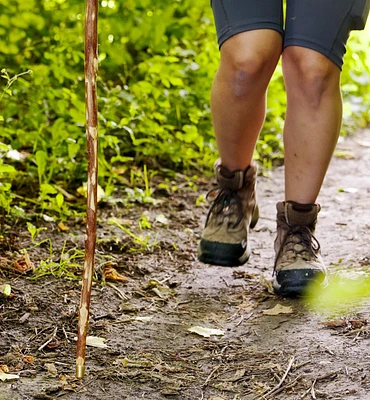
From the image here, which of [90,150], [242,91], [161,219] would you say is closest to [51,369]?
[90,150]

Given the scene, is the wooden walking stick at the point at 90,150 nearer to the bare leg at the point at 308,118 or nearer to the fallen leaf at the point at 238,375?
the fallen leaf at the point at 238,375

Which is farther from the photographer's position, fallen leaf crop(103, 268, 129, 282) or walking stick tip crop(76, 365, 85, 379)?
fallen leaf crop(103, 268, 129, 282)

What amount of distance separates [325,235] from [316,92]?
1.20 m

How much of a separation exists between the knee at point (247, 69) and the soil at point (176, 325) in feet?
2.50

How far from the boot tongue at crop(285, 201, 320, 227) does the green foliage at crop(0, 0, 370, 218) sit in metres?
1.31

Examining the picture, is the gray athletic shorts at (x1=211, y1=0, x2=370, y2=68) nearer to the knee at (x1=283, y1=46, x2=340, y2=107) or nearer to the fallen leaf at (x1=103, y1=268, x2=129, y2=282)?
the knee at (x1=283, y1=46, x2=340, y2=107)

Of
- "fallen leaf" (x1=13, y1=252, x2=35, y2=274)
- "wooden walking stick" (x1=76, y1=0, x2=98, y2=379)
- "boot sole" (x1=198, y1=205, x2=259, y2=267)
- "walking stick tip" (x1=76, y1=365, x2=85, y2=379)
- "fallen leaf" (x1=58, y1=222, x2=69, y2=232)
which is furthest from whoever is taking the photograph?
"fallen leaf" (x1=58, y1=222, x2=69, y2=232)

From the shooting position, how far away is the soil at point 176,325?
2070 mm

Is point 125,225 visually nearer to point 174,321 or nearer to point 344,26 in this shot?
point 174,321

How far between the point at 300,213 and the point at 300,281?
10.2 inches

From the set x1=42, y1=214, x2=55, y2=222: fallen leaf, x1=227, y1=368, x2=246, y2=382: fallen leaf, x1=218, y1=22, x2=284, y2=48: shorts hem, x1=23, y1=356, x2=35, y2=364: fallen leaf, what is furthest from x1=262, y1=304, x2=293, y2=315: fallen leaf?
x1=42, y1=214, x2=55, y2=222: fallen leaf

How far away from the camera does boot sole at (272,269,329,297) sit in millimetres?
2695

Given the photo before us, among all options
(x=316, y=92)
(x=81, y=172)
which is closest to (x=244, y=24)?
(x=316, y=92)

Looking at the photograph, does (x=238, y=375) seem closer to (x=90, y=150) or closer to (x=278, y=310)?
(x=278, y=310)
